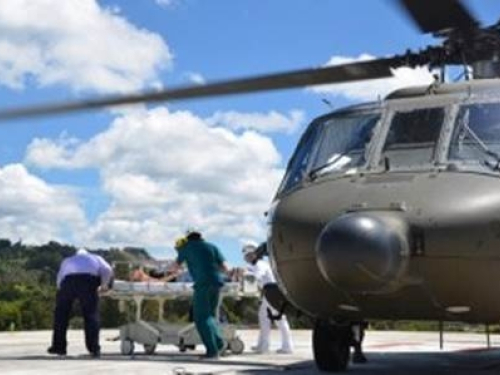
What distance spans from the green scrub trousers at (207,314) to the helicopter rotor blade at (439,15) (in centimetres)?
464

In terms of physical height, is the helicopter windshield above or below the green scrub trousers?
above

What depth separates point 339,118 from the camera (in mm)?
9609

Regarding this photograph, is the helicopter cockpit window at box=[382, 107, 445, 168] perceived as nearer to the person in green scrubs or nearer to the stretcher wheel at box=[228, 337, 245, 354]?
the person in green scrubs

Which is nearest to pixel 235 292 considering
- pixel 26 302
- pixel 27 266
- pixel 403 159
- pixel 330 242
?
pixel 403 159

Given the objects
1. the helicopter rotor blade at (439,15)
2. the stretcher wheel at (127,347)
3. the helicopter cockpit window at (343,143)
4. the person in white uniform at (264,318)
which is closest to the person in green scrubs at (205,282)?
the person in white uniform at (264,318)

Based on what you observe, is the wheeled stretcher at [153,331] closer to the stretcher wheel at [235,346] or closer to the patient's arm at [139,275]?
the stretcher wheel at [235,346]

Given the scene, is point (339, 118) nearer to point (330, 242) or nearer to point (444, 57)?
point (444, 57)

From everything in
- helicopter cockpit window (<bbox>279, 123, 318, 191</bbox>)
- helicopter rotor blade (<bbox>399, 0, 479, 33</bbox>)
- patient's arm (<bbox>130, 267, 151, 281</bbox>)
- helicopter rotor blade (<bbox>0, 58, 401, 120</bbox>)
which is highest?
helicopter rotor blade (<bbox>399, 0, 479, 33</bbox>)

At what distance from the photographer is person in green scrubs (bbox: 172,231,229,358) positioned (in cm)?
1188

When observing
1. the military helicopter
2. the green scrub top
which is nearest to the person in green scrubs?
the green scrub top

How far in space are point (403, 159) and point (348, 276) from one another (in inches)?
71.3

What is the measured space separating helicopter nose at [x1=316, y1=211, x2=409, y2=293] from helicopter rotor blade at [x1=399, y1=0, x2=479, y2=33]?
1.68 m

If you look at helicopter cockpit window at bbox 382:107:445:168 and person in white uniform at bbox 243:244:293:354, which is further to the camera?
person in white uniform at bbox 243:244:293:354

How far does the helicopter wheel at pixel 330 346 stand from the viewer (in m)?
9.97
